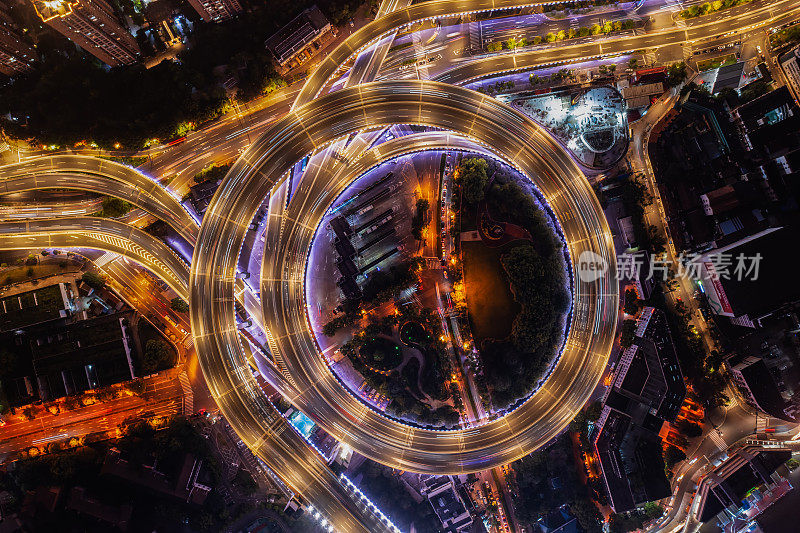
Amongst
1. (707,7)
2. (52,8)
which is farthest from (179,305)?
(707,7)

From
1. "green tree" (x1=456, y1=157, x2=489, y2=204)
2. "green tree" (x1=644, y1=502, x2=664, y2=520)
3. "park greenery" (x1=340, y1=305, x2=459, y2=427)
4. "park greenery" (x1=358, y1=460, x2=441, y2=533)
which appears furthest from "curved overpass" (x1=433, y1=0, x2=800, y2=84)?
"green tree" (x1=644, y1=502, x2=664, y2=520)

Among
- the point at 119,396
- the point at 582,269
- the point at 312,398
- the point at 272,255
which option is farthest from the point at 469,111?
the point at 119,396

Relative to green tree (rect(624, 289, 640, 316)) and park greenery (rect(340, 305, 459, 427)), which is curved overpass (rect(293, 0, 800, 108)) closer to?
park greenery (rect(340, 305, 459, 427))

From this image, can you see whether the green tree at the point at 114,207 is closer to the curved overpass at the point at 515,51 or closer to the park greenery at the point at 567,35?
the curved overpass at the point at 515,51

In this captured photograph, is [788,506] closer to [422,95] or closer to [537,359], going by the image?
[537,359]

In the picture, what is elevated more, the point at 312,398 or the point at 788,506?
the point at 312,398

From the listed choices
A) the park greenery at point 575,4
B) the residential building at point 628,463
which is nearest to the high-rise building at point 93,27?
the park greenery at point 575,4
